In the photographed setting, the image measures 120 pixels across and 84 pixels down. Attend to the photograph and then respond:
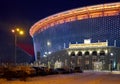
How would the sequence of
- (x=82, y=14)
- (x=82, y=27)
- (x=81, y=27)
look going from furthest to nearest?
(x=81, y=27) → (x=82, y=27) → (x=82, y=14)

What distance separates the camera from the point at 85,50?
113m

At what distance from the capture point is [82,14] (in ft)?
404

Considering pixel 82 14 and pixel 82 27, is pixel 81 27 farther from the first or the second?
pixel 82 14

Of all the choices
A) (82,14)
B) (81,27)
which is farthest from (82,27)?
(82,14)

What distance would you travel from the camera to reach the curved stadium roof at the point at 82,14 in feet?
380

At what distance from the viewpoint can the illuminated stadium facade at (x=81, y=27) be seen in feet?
384

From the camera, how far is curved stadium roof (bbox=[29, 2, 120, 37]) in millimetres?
115812

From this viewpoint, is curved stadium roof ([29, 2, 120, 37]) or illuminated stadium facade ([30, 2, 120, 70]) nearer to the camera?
curved stadium roof ([29, 2, 120, 37])

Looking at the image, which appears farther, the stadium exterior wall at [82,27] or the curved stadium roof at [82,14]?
the stadium exterior wall at [82,27]

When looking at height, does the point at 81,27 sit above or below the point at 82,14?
below

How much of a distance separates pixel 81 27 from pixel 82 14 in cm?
630

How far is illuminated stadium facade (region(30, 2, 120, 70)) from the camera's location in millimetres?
117062

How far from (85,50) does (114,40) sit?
44.6 ft

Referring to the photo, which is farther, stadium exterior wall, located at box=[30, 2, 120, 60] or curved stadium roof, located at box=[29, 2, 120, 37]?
stadium exterior wall, located at box=[30, 2, 120, 60]
